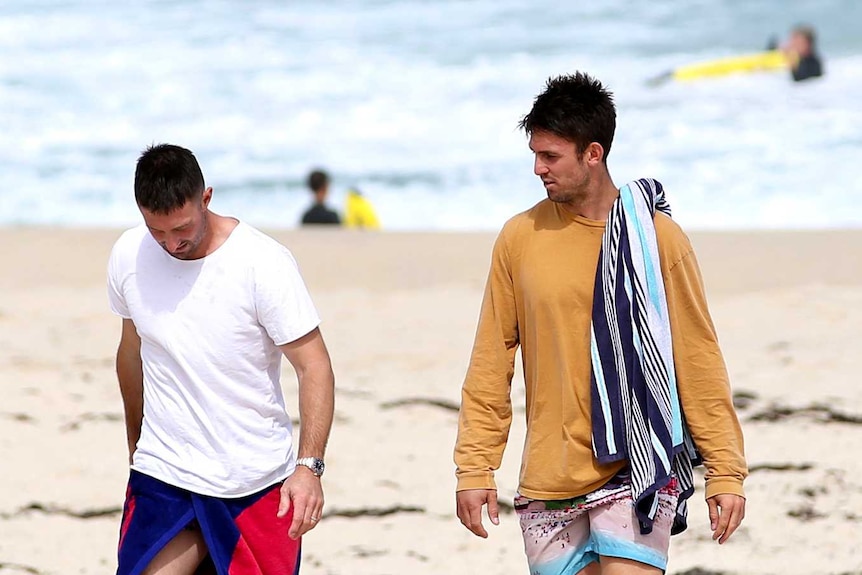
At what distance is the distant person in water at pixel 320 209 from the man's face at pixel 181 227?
30.6 feet

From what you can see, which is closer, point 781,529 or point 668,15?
point 781,529

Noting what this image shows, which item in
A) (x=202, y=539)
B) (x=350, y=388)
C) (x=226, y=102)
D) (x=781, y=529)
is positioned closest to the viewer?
(x=202, y=539)

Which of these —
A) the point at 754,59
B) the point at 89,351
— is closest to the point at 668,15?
the point at 754,59

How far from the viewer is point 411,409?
6.57 metres

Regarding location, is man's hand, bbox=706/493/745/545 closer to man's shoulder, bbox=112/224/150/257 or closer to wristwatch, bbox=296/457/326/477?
wristwatch, bbox=296/457/326/477

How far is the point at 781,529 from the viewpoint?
16.3ft

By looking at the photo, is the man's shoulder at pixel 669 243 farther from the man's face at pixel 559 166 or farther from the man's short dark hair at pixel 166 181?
the man's short dark hair at pixel 166 181

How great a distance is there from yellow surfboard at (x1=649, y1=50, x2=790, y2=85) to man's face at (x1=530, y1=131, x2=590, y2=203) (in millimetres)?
23768

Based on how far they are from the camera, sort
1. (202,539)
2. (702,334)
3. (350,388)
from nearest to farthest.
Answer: (702,334) < (202,539) < (350,388)

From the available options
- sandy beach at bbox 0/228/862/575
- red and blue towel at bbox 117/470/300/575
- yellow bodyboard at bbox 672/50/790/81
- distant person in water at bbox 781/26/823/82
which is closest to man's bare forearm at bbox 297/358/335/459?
red and blue towel at bbox 117/470/300/575

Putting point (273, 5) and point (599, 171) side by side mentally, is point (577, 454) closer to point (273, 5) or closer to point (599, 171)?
point (599, 171)

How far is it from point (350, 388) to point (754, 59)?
21596mm

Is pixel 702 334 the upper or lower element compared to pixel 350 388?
upper

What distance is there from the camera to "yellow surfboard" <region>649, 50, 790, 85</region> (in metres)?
26.1
